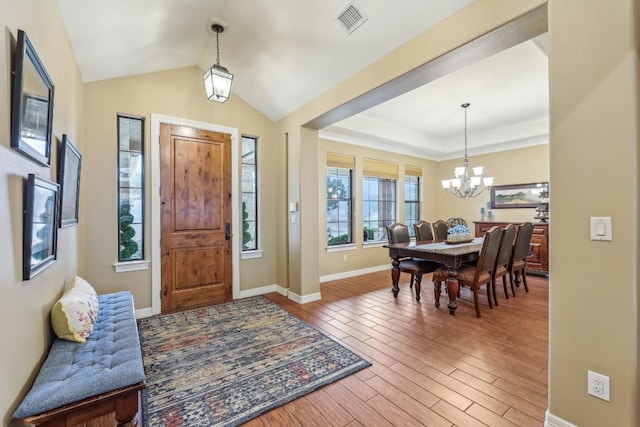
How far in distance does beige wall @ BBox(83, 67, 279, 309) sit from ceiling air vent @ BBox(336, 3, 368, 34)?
215 cm

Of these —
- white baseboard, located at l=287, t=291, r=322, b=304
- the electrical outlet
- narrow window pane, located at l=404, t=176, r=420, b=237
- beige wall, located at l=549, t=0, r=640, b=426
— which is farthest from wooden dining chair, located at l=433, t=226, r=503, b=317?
narrow window pane, located at l=404, t=176, r=420, b=237

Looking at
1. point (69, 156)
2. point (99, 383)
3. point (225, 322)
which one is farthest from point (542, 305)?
point (69, 156)

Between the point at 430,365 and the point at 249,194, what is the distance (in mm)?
3168

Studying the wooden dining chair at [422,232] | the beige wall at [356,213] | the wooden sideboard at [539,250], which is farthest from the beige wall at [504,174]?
the wooden dining chair at [422,232]

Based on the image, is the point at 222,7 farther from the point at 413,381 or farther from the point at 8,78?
the point at 413,381

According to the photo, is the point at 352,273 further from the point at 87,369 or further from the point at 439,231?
the point at 87,369

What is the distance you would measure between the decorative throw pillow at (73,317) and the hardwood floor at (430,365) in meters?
1.23

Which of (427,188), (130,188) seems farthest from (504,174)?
(130,188)

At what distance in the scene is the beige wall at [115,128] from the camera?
3119 mm

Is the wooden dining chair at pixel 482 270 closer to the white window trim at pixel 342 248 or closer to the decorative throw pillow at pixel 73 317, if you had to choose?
the white window trim at pixel 342 248

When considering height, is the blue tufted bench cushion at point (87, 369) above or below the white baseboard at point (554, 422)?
above

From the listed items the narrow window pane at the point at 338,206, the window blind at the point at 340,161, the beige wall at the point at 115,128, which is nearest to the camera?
the beige wall at the point at 115,128

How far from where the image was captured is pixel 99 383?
4.40 ft

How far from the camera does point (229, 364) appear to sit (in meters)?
2.33
